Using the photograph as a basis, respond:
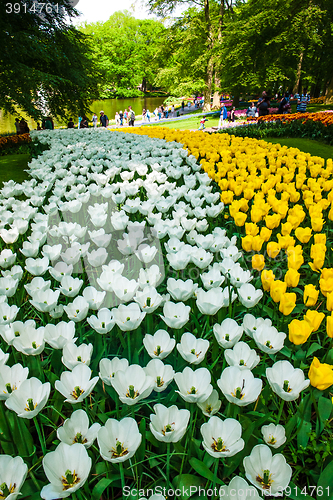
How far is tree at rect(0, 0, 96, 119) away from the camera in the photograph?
24.4 feet

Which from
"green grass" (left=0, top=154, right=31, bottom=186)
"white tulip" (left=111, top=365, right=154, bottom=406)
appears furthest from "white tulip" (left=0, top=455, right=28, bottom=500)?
"green grass" (left=0, top=154, right=31, bottom=186)

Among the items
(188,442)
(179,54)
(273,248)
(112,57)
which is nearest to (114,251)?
(273,248)

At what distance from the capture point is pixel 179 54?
29422 millimetres

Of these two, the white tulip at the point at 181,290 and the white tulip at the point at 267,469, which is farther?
the white tulip at the point at 181,290

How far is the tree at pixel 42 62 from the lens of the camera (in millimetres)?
7441

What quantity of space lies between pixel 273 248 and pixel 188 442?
1297 millimetres

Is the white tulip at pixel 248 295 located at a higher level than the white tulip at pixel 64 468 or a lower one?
higher

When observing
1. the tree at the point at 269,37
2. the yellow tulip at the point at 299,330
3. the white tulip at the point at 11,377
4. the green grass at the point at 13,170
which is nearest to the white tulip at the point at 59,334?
the white tulip at the point at 11,377

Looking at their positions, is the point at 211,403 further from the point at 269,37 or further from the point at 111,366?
the point at 269,37

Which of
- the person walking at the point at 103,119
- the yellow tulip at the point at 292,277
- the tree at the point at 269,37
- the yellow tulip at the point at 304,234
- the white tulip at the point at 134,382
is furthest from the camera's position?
the tree at the point at 269,37

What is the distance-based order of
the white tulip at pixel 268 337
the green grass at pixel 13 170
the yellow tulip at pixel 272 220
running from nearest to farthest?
the white tulip at pixel 268 337
the yellow tulip at pixel 272 220
the green grass at pixel 13 170

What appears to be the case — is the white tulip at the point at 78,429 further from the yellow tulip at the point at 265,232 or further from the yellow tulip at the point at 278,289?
the yellow tulip at the point at 265,232

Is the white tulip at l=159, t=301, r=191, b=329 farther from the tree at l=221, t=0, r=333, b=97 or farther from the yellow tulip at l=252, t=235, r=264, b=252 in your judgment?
the tree at l=221, t=0, r=333, b=97

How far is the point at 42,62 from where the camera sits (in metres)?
10.7
